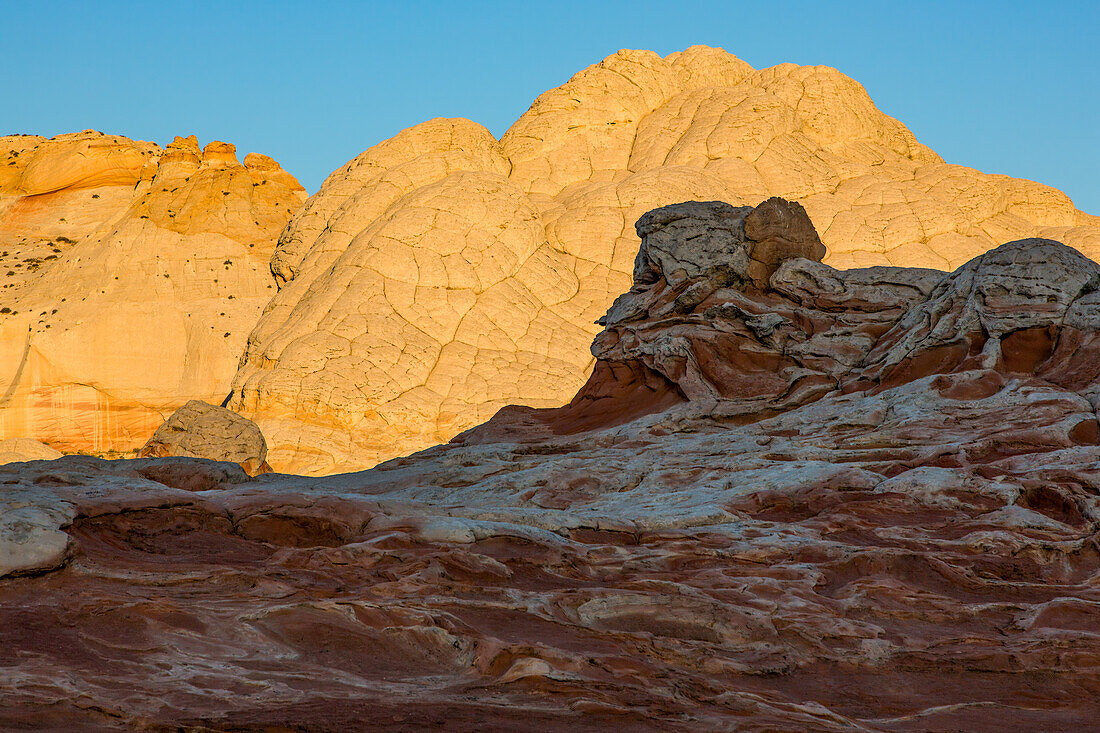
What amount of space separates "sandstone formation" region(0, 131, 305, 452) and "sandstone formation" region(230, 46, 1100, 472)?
4.14m

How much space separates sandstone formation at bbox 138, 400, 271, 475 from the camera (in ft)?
96.6

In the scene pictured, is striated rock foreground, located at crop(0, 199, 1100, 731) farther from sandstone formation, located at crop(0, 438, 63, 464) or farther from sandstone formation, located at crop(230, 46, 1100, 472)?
sandstone formation, located at crop(230, 46, 1100, 472)

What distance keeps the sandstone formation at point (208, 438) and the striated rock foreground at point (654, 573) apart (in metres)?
9.15

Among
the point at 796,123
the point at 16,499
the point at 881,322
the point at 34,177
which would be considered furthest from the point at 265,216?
the point at 16,499

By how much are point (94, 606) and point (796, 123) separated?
50.2 metres

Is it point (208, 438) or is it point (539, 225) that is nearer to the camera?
point (208, 438)

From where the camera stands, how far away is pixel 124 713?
5527mm

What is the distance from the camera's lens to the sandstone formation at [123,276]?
4778cm

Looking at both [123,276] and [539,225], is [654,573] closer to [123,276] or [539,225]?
[539,225]

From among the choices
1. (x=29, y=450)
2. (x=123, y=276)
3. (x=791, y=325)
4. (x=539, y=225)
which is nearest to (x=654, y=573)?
(x=791, y=325)

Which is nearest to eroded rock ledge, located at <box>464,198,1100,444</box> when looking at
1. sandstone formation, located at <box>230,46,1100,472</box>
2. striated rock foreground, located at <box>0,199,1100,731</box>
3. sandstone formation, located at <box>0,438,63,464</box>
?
striated rock foreground, located at <box>0,199,1100,731</box>

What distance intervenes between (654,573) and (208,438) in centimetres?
2243

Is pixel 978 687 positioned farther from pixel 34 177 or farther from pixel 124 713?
pixel 34 177

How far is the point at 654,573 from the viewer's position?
10344 millimetres
